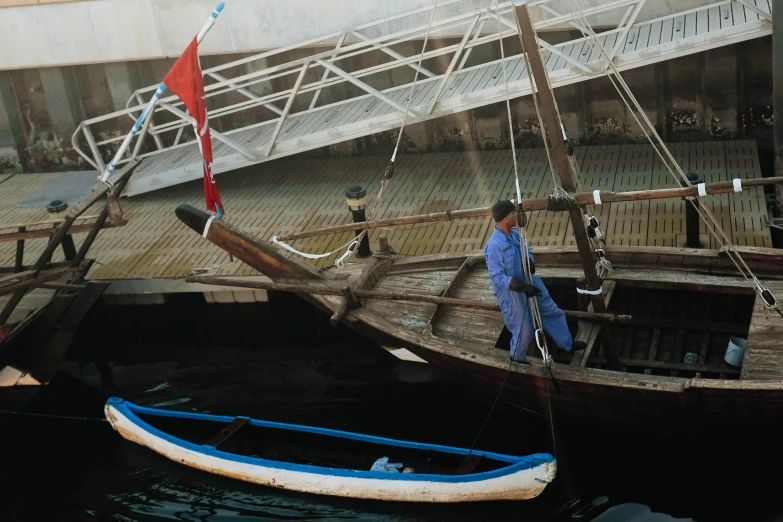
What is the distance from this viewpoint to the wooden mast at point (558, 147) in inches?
373

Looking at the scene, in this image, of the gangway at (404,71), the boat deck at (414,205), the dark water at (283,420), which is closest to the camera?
the dark water at (283,420)

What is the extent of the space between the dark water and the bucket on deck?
953mm

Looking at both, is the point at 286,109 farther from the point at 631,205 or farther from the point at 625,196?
the point at 625,196

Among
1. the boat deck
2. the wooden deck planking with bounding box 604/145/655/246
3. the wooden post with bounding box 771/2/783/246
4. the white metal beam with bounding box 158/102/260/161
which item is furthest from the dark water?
the wooden post with bounding box 771/2/783/246

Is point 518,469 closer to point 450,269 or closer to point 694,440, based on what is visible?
point 694,440

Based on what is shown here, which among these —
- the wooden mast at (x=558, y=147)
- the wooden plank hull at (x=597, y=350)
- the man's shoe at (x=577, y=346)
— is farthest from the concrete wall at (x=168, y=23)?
the man's shoe at (x=577, y=346)

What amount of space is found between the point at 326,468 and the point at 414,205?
584 cm

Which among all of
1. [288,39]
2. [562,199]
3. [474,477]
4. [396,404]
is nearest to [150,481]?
[396,404]

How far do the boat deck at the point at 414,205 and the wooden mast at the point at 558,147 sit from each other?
287 cm

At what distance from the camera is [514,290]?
9562 mm

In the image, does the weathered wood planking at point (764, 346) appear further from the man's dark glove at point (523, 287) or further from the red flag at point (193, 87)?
the red flag at point (193, 87)

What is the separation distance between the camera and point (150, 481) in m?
11.1

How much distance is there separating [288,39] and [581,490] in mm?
9544

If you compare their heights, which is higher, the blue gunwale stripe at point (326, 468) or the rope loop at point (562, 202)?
the rope loop at point (562, 202)
